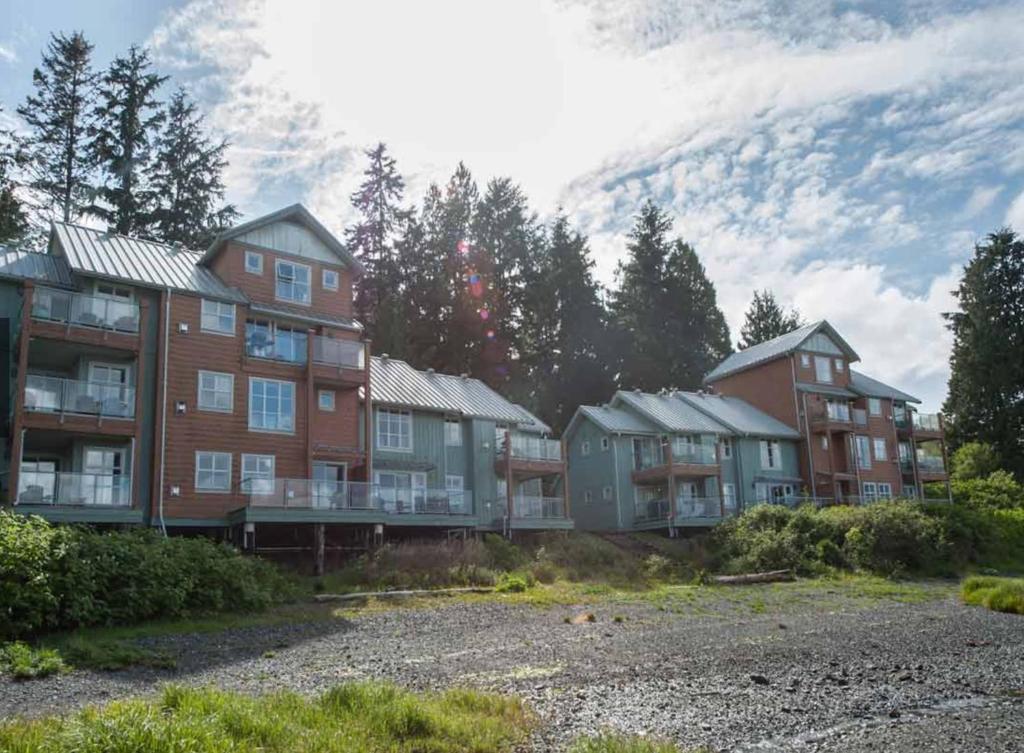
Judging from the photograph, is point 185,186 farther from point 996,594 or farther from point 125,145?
point 996,594

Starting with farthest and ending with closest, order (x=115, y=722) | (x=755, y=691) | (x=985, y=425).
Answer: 1. (x=985, y=425)
2. (x=755, y=691)
3. (x=115, y=722)

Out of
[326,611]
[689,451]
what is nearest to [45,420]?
[326,611]

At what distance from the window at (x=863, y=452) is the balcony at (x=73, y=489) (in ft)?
137

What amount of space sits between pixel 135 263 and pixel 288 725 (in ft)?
82.5

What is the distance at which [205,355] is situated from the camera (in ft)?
102

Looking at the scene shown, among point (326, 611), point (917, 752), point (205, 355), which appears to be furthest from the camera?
point (205, 355)

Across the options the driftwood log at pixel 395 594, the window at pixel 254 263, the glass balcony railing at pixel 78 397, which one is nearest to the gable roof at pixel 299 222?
the window at pixel 254 263

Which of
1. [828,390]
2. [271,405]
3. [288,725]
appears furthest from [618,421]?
[288,725]

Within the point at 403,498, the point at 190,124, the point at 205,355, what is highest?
the point at 190,124

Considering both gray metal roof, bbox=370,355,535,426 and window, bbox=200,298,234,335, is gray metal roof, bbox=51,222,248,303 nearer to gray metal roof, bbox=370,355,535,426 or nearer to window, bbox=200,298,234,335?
window, bbox=200,298,234,335

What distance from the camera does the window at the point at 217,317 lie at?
31422mm

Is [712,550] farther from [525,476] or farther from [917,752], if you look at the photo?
[917,752]

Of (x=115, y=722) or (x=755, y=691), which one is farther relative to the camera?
(x=755, y=691)

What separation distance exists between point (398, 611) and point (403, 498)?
1029 cm
